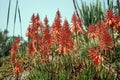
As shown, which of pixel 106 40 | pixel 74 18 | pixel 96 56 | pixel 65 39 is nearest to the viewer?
pixel 96 56

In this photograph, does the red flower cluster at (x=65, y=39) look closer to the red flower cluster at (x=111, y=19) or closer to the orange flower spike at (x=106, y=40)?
the orange flower spike at (x=106, y=40)

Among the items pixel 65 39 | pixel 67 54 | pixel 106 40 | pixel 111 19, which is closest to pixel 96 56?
pixel 106 40

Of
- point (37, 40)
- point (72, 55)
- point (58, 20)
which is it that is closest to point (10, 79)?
point (37, 40)

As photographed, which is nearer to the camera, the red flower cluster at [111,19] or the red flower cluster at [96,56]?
the red flower cluster at [96,56]

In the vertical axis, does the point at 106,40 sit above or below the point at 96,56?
above

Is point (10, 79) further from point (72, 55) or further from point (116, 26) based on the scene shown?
point (116, 26)

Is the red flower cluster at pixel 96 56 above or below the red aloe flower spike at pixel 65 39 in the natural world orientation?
below

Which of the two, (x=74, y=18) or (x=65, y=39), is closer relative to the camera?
(x=65, y=39)

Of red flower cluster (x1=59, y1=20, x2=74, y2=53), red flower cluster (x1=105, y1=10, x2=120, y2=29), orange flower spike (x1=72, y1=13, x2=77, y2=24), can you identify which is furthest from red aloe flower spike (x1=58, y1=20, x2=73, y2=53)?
red flower cluster (x1=105, y1=10, x2=120, y2=29)

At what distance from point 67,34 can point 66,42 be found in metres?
0.24

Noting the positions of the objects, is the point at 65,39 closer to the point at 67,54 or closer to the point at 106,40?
the point at 67,54

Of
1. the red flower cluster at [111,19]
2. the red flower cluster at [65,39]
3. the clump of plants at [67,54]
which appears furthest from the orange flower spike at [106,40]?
the red flower cluster at [111,19]

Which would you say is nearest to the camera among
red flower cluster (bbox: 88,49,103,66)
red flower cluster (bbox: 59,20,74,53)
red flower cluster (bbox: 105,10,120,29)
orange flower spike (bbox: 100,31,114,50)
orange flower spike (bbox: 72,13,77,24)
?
red flower cluster (bbox: 88,49,103,66)

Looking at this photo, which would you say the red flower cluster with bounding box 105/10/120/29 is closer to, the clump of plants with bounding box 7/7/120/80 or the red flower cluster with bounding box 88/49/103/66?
the clump of plants with bounding box 7/7/120/80
